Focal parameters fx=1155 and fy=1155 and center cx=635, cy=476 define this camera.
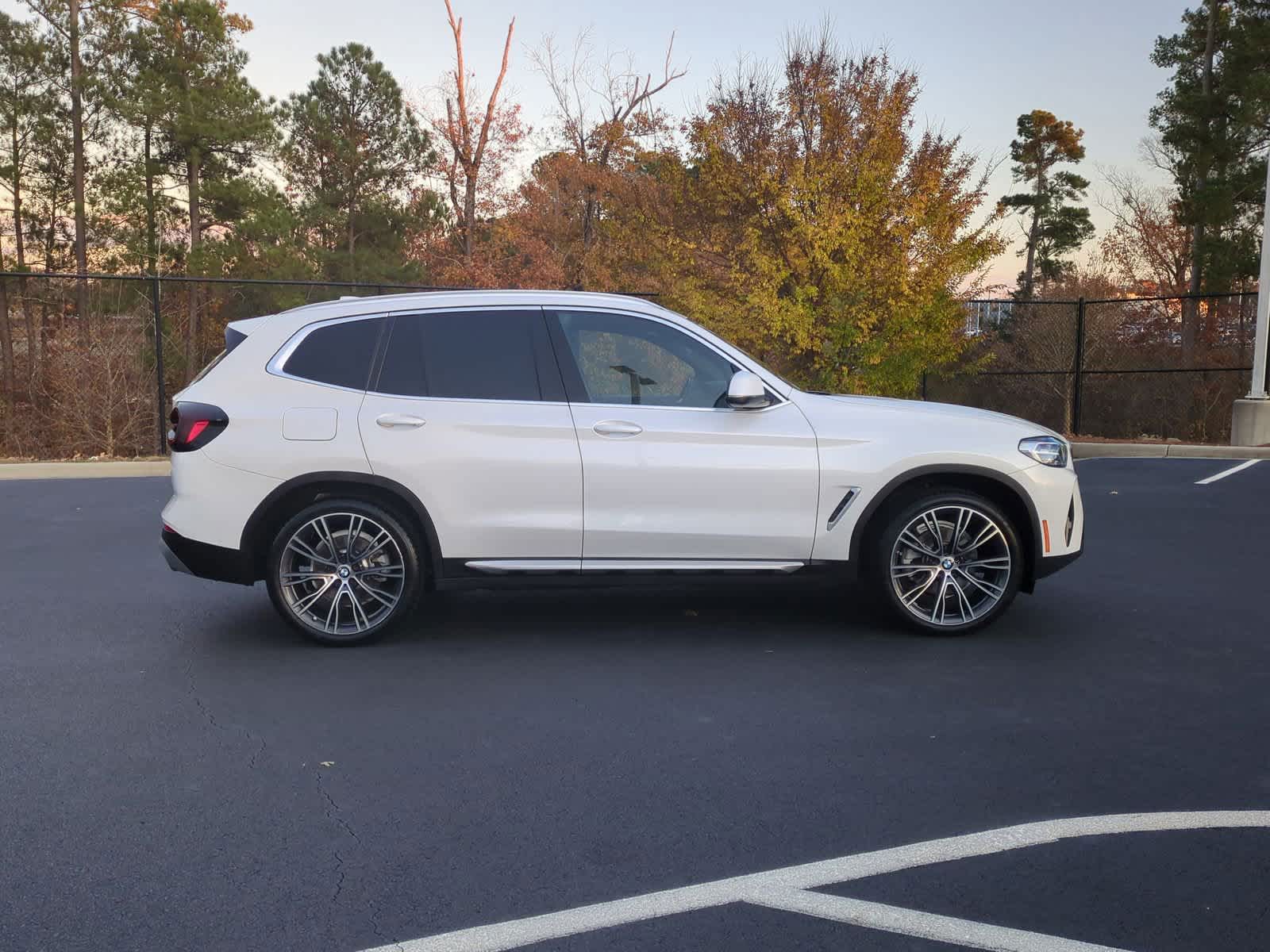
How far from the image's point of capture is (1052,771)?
441 centimetres

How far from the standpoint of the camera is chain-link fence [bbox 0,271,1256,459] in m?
21.0

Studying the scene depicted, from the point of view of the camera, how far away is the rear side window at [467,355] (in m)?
6.36

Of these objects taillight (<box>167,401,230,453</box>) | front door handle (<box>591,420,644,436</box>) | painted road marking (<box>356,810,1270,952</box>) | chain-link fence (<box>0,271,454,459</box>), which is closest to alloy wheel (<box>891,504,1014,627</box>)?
front door handle (<box>591,420,644,436</box>)

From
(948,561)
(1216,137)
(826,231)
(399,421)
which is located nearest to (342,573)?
(399,421)

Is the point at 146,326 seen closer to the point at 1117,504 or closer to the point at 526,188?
the point at 526,188

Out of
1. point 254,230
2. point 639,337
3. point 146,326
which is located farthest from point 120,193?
point 639,337

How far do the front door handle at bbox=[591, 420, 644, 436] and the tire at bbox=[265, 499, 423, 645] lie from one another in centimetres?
118

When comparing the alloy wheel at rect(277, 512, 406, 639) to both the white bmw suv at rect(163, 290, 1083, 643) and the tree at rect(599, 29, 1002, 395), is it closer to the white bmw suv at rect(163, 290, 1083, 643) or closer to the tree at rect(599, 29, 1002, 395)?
the white bmw suv at rect(163, 290, 1083, 643)

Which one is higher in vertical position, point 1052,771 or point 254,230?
point 254,230

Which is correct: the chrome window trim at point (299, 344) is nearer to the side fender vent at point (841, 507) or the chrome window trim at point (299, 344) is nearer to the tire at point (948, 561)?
the side fender vent at point (841, 507)

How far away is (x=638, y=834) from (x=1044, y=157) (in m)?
60.3

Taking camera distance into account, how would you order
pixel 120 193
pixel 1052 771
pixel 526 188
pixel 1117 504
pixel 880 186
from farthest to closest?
1. pixel 120 193
2. pixel 526 188
3. pixel 880 186
4. pixel 1117 504
5. pixel 1052 771

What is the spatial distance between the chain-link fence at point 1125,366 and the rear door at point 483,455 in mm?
26842

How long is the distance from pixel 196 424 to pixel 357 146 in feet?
128
